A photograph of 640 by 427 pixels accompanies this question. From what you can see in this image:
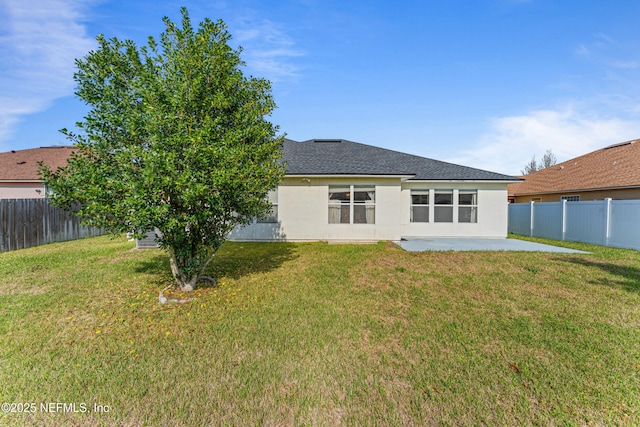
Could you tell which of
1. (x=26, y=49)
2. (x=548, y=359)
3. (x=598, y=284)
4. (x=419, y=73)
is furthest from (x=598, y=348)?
(x=26, y=49)

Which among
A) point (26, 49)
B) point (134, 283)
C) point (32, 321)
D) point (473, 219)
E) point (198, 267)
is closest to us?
point (32, 321)

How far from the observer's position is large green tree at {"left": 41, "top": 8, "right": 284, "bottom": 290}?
173 inches

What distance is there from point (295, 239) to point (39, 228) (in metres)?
11.1

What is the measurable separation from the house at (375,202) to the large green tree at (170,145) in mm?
5927

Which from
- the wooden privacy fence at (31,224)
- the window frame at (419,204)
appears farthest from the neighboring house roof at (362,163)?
the wooden privacy fence at (31,224)

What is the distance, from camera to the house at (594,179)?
526 inches

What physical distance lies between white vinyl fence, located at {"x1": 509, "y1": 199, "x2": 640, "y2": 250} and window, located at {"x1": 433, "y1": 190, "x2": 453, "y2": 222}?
526 cm

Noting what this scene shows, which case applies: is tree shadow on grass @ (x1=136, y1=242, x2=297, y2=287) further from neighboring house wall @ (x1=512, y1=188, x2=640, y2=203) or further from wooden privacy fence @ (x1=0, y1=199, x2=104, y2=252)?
neighboring house wall @ (x1=512, y1=188, x2=640, y2=203)

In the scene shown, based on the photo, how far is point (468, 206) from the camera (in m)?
13.0

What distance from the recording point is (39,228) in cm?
1154

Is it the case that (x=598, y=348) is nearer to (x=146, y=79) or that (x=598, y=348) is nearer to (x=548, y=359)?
(x=548, y=359)

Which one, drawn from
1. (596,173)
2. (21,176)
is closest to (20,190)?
(21,176)

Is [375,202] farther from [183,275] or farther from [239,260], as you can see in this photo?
[183,275]

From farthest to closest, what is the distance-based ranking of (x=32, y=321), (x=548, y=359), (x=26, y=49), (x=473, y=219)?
1. (x=473, y=219)
2. (x=26, y=49)
3. (x=32, y=321)
4. (x=548, y=359)
